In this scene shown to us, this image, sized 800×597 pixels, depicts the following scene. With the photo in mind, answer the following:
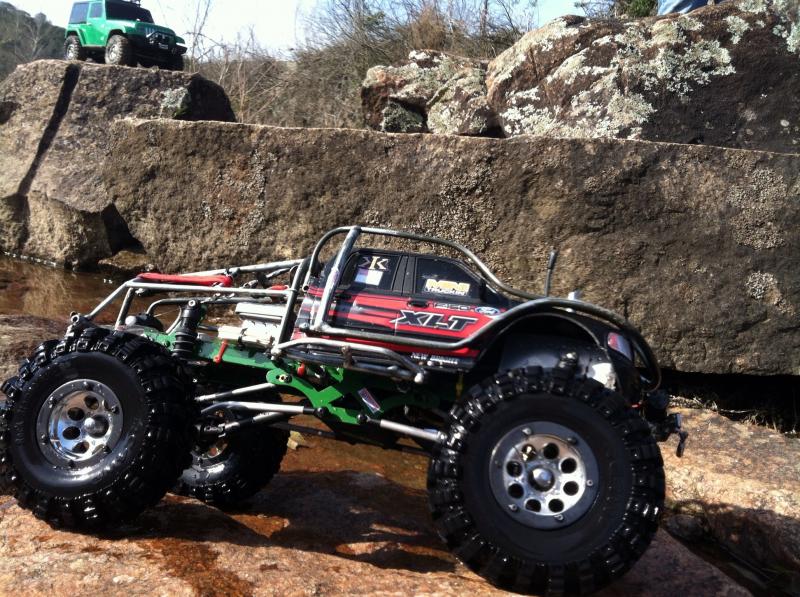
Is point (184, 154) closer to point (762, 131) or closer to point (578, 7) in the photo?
point (762, 131)

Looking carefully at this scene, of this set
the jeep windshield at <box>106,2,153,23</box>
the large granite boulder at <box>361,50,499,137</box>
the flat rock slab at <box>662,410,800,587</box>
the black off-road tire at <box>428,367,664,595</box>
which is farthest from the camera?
the jeep windshield at <box>106,2,153,23</box>

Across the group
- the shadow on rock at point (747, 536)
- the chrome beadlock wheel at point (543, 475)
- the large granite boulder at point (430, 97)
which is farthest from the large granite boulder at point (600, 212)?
the chrome beadlock wheel at point (543, 475)

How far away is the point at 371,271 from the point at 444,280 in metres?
0.35

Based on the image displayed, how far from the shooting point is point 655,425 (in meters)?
3.45

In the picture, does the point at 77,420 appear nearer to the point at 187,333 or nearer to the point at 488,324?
the point at 187,333

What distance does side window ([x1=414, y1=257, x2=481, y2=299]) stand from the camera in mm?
3551

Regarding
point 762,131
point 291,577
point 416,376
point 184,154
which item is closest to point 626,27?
point 762,131

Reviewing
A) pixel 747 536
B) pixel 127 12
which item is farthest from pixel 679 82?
pixel 127 12

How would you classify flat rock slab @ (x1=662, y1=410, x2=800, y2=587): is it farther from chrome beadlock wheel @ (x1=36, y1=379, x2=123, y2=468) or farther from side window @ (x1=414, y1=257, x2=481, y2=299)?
chrome beadlock wheel @ (x1=36, y1=379, x2=123, y2=468)

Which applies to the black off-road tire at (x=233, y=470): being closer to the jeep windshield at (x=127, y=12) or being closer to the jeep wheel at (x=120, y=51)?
the jeep wheel at (x=120, y=51)

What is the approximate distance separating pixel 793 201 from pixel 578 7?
26.0 feet

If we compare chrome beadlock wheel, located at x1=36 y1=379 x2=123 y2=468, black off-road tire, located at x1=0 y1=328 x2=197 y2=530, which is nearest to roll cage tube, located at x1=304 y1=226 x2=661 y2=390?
black off-road tire, located at x1=0 y1=328 x2=197 y2=530

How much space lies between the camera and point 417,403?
11.3 ft

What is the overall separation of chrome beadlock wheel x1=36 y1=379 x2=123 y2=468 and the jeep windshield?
12.8 meters
